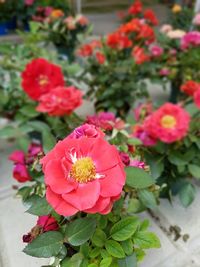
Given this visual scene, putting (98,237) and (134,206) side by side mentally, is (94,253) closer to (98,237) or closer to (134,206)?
(98,237)

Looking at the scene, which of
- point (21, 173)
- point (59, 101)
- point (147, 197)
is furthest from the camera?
point (59, 101)

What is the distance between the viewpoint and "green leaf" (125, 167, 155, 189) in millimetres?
442

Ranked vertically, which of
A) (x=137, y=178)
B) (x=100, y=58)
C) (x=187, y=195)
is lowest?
(x=187, y=195)

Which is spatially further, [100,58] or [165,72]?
[165,72]

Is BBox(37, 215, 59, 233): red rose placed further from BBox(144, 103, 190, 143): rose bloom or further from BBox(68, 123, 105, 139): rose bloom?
BBox(144, 103, 190, 143): rose bloom

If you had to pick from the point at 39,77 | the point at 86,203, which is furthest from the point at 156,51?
the point at 86,203

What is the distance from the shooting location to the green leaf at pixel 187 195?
72 cm

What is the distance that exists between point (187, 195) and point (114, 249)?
335 mm

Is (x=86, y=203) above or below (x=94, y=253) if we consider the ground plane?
above

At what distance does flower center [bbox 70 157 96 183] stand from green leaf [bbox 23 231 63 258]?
10 cm

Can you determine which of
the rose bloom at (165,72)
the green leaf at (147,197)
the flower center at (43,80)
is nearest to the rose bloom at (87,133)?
the green leaf at (147,197)

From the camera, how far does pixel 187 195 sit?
723 mm

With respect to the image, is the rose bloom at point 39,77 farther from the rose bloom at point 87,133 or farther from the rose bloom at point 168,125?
the rose bloom at point 87,133

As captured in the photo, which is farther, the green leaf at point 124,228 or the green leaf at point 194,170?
the green leaf at point 194,170
